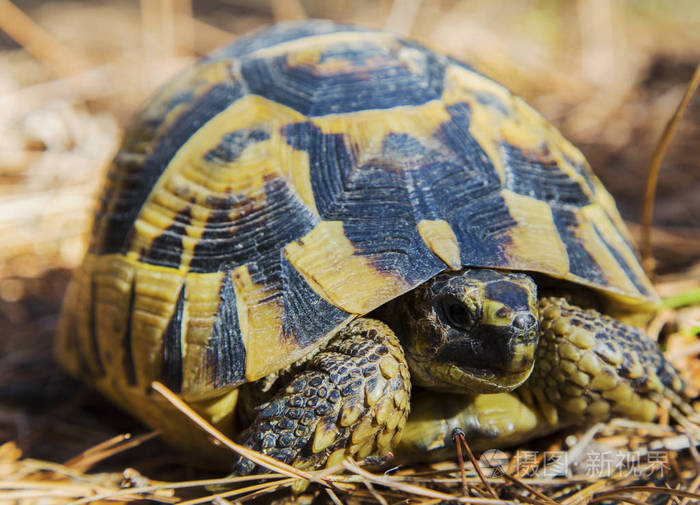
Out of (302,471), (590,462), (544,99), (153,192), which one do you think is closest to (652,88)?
(544,99)

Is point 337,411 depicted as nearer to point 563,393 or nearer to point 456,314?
point 456,314

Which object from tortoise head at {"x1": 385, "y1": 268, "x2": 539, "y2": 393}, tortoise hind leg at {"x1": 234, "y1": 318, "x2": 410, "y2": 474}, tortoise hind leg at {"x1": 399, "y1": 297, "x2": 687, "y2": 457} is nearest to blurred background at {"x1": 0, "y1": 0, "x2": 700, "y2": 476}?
tortoise hind leg at {"x1": 399, "y1": 297, "x2": 687, "y2": 457}

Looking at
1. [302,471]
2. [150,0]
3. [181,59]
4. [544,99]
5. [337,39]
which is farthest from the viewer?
[150,0]

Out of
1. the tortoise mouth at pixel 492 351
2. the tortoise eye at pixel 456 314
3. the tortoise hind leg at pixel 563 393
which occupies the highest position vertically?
the tortoise eye at pixel 456 314

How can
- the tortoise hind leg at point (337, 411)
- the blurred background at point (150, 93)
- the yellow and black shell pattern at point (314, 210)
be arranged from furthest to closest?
the blurred background at point (150, 93) → the yellow and black shell pattern at point (314, 210) → the tortoise hind leg at point (337, 411)

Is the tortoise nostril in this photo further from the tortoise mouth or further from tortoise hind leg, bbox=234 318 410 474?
tortoise hind leg, bbox=234 318 410 474

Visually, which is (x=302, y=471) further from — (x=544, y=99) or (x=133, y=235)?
(x=544, y=99)

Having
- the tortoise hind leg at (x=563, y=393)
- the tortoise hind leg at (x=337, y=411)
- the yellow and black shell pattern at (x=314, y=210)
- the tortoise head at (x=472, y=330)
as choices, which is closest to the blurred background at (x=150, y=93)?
the yellow and black shell pattern at (x=314, y=210)

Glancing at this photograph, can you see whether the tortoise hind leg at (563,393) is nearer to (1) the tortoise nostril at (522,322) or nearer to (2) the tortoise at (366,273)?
(2) the tortoise at (366,273)
